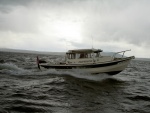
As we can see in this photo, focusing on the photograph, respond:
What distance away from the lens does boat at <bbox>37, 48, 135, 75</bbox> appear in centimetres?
2133

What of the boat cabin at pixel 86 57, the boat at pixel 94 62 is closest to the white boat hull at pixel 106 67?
the boat at pixel 94 62

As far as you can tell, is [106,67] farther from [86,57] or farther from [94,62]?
[86,57]

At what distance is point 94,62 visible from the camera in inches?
850

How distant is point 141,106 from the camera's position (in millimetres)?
12156

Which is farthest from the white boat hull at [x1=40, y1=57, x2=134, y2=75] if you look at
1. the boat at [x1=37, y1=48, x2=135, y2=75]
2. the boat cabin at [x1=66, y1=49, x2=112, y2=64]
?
the boat cabin at [x1=66, y1=49, x2=112, y2=64]

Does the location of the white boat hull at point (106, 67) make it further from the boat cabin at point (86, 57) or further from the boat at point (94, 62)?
the boat cabin at point (86, 57)

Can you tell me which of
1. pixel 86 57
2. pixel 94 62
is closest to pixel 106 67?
pixel 94 62

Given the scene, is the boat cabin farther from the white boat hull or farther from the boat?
the white boat hull

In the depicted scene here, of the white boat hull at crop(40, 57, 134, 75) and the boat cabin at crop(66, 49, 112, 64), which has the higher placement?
the boat cabin at crop(66, 49, 112, 64)

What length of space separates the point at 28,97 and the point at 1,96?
5.63 feet

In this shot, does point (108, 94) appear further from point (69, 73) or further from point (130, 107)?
point (69, 73)

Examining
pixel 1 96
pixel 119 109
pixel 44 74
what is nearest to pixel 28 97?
pixel 1 96

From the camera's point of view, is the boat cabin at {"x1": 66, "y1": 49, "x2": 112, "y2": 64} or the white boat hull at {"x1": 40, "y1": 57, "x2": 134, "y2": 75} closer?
the white boat hull at {"x1": 40, "y1": 57, "x2": 134, "y2": 75}

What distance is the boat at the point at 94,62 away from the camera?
21328 mm
